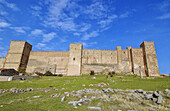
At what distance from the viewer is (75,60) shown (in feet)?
105

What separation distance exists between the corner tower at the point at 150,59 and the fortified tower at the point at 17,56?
3711cm

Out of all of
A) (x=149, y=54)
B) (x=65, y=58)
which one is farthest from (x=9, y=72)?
(x=149, y=54)

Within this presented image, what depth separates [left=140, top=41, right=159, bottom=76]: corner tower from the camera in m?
29.7

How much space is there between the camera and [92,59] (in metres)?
33.8

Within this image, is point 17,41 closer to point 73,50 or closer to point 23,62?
point 23,62

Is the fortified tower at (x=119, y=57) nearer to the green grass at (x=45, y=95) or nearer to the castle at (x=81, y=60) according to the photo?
the castle at (x=81, y=60)

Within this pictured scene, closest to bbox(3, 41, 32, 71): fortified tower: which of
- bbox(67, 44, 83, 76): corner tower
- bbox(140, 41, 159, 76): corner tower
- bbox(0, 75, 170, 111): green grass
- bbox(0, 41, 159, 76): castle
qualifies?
bbox(0, 41, 159, 76): castle

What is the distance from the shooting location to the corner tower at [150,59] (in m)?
29.7

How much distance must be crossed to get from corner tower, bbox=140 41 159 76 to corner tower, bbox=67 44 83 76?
19.0m

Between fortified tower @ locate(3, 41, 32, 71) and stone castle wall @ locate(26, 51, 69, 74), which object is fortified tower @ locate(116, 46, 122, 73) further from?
fortified tower @ locate(3, 41, 32, 71)

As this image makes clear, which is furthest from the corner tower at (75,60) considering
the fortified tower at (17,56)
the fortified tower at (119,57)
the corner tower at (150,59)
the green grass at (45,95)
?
the corner tower at (150,59)

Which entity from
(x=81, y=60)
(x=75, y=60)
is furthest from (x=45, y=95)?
(x=81, y=60)

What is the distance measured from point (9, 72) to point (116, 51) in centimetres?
2901

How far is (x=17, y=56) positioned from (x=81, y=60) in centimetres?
1982
